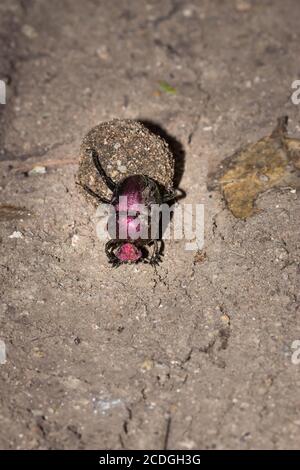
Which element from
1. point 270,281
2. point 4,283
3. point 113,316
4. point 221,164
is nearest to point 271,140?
point 221,164

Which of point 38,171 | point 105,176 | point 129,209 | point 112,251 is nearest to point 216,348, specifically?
point 112,251

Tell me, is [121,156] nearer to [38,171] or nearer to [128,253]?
[128,253]

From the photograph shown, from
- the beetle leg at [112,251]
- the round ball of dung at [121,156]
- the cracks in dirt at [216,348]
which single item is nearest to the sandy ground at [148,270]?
the cracks in dirt at [216,348]

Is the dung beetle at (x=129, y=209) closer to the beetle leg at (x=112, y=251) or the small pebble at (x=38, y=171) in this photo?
the beetle leg at (x=112, y=251)

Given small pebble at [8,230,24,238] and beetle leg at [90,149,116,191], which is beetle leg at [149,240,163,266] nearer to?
beetle leg at [90,149,116,191]

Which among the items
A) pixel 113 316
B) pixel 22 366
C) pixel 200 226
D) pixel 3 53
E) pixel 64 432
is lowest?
pixel 64 432

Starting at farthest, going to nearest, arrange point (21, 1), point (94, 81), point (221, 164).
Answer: point (21, 1)
point (94, 81)
point (221, 164)

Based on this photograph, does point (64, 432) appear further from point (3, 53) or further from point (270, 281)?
point (3, 53)
